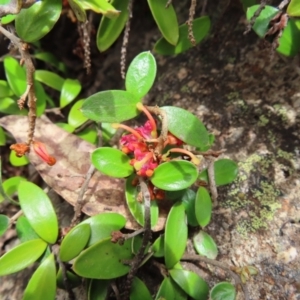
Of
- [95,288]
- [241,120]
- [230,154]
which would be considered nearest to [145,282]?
[95,288]

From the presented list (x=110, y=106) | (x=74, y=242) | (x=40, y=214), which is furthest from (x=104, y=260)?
(x=110, y=106)

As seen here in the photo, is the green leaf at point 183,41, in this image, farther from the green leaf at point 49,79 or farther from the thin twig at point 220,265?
the thin twig at point 220,265

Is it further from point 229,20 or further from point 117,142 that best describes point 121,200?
point 229,20

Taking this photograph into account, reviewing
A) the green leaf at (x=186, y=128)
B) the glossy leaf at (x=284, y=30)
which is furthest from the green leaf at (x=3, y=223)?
the glossy leaf at (x=284, y=30)

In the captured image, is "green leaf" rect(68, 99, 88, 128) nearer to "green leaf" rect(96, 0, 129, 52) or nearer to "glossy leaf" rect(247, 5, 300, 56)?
"green leaf" rect(96, 0, 129, 52)

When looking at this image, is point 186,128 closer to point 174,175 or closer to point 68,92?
point 174,175

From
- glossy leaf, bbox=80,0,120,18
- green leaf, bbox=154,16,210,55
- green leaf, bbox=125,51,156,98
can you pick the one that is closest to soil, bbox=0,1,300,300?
green leaf, bbox=154,16,210,55
